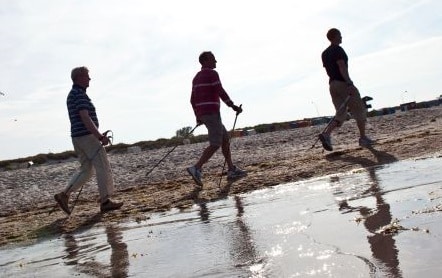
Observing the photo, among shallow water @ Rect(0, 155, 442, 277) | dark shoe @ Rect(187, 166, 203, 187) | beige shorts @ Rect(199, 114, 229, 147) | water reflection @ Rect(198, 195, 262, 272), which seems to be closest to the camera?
shallow water @ Rect(0, 155, 442, 277)

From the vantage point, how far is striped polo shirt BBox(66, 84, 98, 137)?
765cm

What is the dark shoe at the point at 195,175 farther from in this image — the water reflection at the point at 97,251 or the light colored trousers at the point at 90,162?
the water reflection at the point at 97,251

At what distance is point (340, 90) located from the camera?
10.3 m

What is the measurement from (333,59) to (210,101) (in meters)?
2.75

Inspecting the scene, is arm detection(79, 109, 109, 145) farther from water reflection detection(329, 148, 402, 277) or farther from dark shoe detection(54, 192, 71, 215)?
water reflection detection(329, 148, 402, 277)

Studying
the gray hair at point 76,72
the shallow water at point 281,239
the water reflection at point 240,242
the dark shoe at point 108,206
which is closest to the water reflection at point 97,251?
the shallow water at point 281,239

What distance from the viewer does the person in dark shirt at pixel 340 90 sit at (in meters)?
10.2

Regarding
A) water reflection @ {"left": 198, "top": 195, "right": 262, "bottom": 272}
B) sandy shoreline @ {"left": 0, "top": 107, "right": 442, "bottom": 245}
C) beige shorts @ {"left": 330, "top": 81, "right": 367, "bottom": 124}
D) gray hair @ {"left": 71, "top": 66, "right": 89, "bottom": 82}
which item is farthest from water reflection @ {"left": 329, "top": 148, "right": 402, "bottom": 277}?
gray hair @ {"left": 71, "top": 66, "right": 89, "bottom": 82}

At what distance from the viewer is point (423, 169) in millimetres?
6469

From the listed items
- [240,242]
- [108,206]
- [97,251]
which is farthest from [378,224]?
[108,206]

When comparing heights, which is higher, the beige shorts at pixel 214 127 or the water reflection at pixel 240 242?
the beige shorts at pixel 214 127

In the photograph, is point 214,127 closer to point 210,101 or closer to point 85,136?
point 210,101

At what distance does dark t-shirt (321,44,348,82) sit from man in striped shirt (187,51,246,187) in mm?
2333

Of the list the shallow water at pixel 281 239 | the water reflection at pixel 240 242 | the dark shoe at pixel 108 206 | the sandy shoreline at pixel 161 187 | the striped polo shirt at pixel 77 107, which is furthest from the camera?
the striped polo shirt at pixel 77 107
